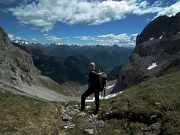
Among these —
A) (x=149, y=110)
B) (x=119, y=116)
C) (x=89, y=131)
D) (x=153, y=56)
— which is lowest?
(x=89, y=131)

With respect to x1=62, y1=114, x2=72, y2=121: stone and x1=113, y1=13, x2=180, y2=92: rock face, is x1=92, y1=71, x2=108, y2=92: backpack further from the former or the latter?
x1=113, y1=13, x2=180, y2=92: rock face

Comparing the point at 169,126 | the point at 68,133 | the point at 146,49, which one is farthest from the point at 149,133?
the point at 146,49

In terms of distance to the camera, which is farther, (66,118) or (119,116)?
(66,118)

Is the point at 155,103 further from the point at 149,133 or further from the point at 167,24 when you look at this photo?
the point at 167,24

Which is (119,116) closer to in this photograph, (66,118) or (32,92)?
(66,118)

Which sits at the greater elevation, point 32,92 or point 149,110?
point 149,110

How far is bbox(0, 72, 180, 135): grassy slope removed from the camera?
496 inches

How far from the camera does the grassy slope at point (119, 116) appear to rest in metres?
12.6

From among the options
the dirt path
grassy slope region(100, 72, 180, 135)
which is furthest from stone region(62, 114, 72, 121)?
the dirt path

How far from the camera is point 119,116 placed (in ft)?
49.5

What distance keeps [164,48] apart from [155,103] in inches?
6110

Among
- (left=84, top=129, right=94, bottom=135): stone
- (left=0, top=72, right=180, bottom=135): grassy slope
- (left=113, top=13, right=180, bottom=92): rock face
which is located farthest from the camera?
(left=113, top=13, right=180, bottom=92): rock face

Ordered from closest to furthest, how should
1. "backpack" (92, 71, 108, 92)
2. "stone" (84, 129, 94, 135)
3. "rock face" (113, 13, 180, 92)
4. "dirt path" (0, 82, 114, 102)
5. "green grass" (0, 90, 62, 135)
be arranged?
"green grass" (0, 90, 62, 135)
"stone" (84, 129, 94, 135)
"backpack" (92, 71, 108, 92)
"dirt path" (0, 82, 114, 102)
"rock face" (113, 13, 180, 92)

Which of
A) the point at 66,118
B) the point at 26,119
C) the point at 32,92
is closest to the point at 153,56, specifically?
the point at 32,92
